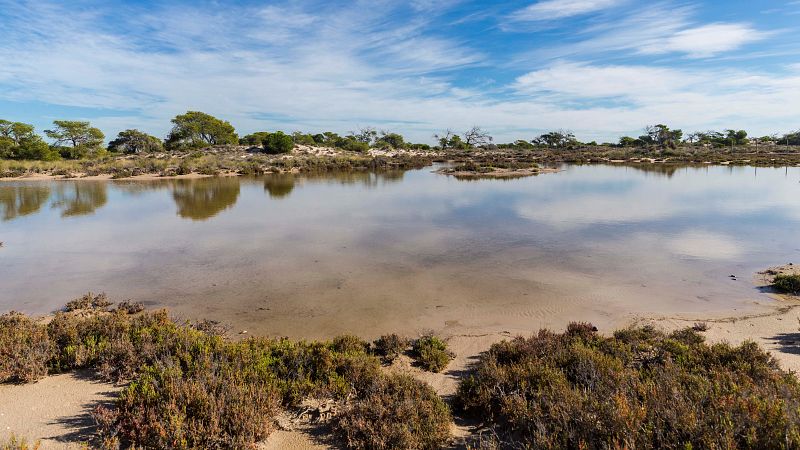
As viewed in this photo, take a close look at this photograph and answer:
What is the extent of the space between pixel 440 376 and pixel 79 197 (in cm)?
3217

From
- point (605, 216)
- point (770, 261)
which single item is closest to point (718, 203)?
point (605, 216)

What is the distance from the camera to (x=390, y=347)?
7.52 meters

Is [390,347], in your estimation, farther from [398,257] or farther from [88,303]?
[88,303]

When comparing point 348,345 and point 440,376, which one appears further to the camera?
point 348,345

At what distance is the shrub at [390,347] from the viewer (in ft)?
24.2

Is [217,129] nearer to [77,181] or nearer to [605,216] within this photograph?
[77,181]

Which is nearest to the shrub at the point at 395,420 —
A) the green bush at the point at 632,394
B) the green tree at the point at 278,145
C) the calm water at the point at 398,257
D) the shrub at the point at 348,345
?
the green bush at the point at 632,394

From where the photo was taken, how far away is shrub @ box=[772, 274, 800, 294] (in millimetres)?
10305

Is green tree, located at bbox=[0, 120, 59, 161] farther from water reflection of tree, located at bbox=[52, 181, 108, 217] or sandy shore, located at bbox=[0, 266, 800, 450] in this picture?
sandy shore, located at bbox=[0, 266, 800, 450]

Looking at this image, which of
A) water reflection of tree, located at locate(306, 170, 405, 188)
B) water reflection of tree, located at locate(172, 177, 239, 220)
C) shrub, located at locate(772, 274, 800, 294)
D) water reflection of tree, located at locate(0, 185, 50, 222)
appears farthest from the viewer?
water reflection of tree, located at locate(306, 170, 405, 188)

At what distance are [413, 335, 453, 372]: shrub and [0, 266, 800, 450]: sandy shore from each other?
0.14 m

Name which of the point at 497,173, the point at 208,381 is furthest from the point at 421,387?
the point at 497,173

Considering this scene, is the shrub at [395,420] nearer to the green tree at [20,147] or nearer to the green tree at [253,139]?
the green tree at [20,147]

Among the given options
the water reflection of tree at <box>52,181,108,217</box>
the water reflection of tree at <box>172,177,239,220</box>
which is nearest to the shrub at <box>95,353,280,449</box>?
the water reflection of tree at <box>172,177,239,220</box>
